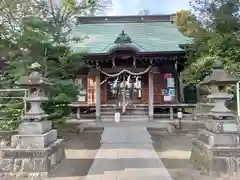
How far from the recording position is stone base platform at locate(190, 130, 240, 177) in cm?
531

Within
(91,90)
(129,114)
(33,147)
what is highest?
(91,90)

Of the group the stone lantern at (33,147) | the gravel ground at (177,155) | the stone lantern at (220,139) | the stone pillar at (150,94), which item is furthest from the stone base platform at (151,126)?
the stone lantern at (33,147)

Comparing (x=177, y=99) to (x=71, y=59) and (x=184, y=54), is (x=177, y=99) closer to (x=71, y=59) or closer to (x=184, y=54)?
(x=184, y=54)

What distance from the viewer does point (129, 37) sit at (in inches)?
509

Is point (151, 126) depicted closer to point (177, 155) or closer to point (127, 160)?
point (177, 155)

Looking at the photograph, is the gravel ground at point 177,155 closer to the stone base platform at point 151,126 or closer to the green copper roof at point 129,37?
the stone base platform at point 151,126

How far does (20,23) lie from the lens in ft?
32.0

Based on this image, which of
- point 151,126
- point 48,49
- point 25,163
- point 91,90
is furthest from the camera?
point 91,90

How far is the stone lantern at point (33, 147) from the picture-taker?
5.50m

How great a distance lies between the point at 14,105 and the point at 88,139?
3.17 m

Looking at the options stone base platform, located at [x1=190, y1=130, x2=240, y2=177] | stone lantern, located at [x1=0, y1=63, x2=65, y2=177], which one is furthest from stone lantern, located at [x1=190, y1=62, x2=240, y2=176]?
stone lantern, located at [x1=0, y1=63, x2=65, y2=177]

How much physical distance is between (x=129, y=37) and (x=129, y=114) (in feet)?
12.6

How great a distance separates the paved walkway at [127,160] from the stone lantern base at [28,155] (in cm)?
102

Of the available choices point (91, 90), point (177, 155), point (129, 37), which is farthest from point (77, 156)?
point (129, 37)
